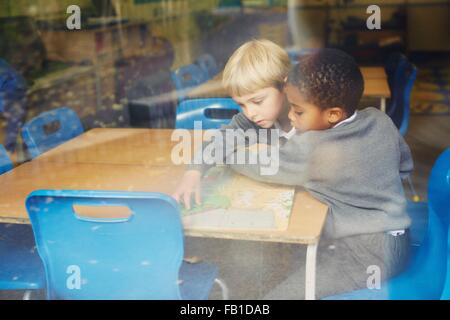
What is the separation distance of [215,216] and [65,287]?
0.47m

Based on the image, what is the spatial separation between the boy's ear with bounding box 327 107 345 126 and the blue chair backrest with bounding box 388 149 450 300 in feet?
1.11

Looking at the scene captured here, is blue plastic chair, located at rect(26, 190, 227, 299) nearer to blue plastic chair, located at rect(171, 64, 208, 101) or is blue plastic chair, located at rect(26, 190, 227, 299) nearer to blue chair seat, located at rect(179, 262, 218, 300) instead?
blue chair seat, located at rect(179, 262, 218, 300)

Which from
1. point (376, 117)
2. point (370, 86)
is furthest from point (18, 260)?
point (370, 86)

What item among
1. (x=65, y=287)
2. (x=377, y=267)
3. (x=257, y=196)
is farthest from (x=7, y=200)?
(x=377, y=267)

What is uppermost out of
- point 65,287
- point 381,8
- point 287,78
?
point 381,8

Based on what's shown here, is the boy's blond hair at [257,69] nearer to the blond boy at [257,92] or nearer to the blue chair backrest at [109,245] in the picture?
the blond boy at [257,92]

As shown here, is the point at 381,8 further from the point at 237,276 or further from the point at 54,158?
the point at 54,158

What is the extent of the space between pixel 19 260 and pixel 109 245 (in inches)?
26.0

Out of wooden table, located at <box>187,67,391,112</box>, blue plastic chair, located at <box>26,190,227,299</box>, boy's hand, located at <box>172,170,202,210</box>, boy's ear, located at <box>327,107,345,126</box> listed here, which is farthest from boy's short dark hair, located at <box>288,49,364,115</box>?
blue plastic chair, located at <box>26,190,227,299</box>

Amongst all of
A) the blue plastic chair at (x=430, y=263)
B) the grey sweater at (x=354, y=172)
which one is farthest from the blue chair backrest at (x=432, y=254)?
the grey sweater at (x=354, y=172)

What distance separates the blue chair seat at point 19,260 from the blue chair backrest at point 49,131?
330 mm

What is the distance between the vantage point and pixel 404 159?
1.93 m

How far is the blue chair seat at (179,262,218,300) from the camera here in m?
1.82

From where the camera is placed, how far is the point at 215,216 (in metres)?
1.68
